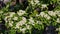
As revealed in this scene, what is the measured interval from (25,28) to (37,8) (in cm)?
56

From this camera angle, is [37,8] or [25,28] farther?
[37,8]

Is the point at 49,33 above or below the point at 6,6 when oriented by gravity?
below

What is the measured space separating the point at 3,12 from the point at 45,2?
2.27ft

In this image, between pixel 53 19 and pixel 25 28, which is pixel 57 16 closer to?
pixel 53 19

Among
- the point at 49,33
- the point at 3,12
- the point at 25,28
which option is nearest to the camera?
the point at 25,28

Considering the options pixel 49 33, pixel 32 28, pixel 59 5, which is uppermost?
pixel 59 5

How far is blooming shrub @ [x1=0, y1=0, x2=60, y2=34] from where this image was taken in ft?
8.05

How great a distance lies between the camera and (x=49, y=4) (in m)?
2.90

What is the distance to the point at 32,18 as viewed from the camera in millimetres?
2596

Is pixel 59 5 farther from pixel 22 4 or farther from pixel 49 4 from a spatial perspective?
pixel 22 4

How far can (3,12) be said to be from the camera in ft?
9.11

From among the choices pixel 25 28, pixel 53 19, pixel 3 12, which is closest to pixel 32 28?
pixel 25 28

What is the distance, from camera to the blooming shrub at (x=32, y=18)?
8.05 ft

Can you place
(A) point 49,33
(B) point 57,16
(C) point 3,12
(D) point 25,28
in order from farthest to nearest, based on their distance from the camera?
(A) point 49,33 → (C) point 3,12 → (B) point 57,16 → (D) point 25,28
